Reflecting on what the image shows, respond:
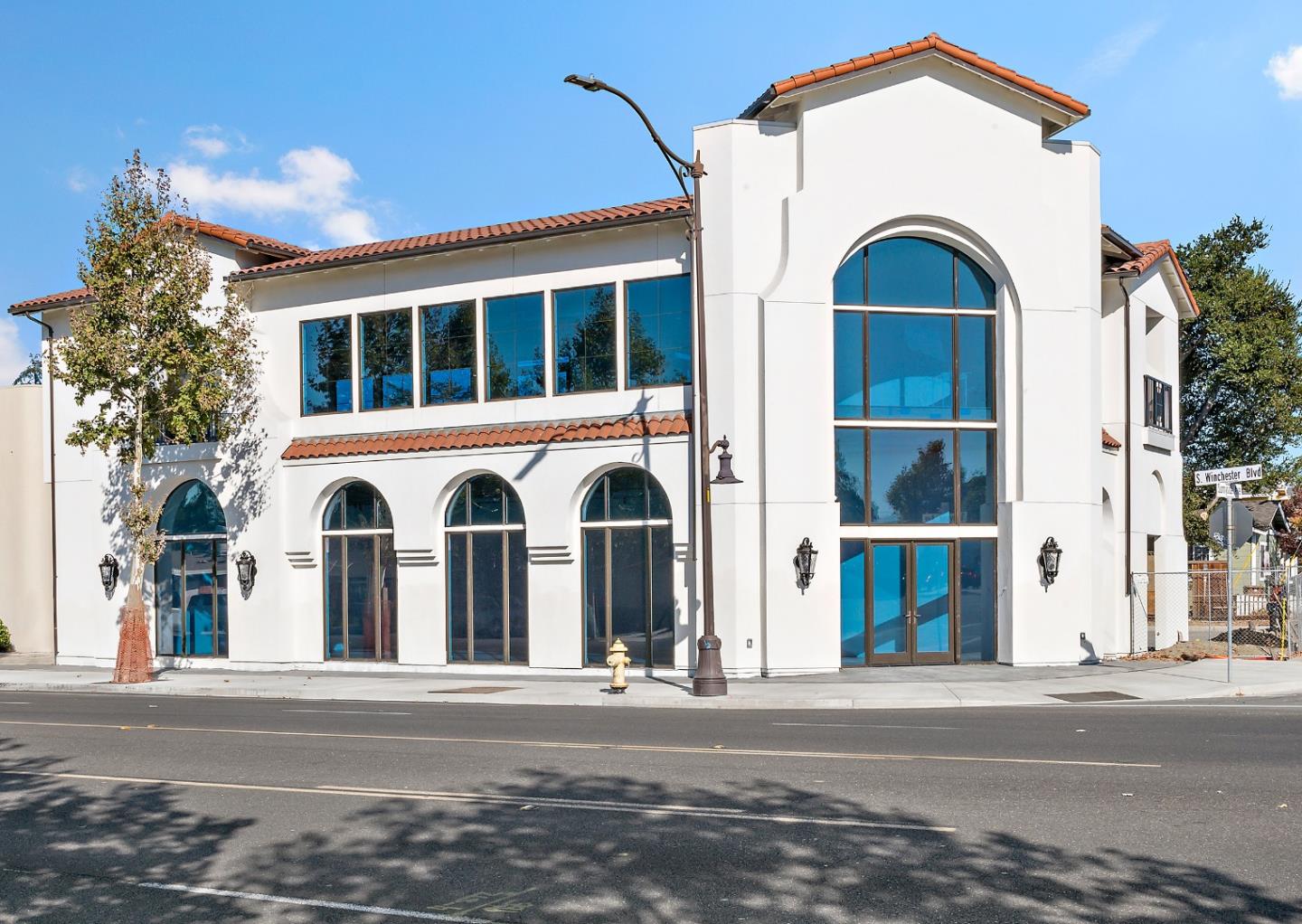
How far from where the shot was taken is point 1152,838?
816 cm

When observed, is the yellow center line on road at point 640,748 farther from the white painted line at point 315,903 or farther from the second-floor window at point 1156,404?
the second-floor window at point 1156,404

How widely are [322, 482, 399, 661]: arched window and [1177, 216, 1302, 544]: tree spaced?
32945 mm

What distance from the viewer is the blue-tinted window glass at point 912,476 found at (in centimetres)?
2383

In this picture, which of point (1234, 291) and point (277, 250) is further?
point (1234, 291)

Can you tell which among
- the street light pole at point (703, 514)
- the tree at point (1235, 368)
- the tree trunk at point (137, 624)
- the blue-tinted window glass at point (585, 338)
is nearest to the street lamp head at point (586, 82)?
the street light pole at point (703, 514)

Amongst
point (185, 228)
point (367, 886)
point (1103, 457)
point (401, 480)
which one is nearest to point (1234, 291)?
point (1103, 457)

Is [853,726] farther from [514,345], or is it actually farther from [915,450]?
[514,345]

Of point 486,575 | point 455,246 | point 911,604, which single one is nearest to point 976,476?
point 911,604

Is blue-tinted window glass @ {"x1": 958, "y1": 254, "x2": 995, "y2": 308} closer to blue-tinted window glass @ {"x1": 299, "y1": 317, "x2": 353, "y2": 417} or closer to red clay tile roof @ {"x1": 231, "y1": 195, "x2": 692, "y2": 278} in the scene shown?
red clay tile roof @ {"x1": 231, "y1": 195, "x2": 692, "y2": 278}

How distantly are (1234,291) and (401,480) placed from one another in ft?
117

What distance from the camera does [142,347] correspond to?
24.8 m

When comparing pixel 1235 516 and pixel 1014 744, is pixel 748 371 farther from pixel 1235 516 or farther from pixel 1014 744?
pixel 1014 744

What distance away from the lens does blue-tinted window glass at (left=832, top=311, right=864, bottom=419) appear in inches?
936

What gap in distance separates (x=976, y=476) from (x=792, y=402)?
4.07 metres
